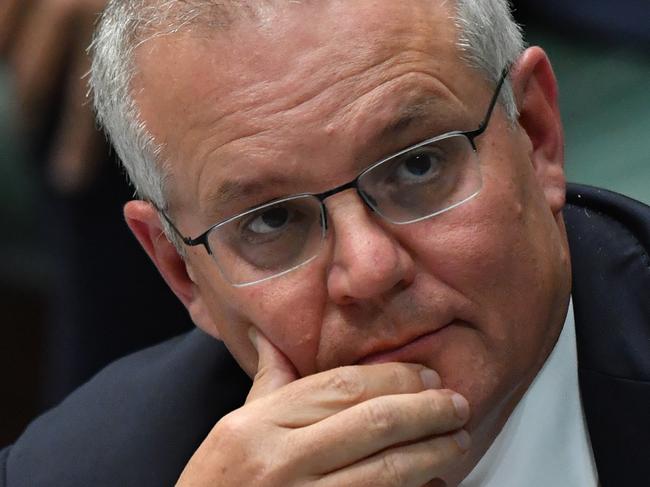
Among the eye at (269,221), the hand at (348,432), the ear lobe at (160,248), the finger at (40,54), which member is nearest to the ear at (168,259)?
the ear lobe at (160,248)

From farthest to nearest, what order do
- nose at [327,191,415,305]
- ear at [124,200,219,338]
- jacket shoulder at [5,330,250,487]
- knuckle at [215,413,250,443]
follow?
jacket shoulder at [5,330,250,487]
ear at [124,200,219,338]
knuckle at [215,413,250,443]
nose at [327,191,415,305]

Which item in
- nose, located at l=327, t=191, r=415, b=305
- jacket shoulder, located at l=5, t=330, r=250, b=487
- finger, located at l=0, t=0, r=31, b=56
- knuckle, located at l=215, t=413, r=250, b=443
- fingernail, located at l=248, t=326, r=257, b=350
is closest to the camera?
nose, located at l=327, t=191, r=415, b=305

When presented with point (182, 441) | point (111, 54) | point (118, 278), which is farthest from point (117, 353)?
point (111, 54)

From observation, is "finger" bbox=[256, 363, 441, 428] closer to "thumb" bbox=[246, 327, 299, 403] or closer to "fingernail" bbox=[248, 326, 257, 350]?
"thumb" bbox=[246, 327, 299, 403]

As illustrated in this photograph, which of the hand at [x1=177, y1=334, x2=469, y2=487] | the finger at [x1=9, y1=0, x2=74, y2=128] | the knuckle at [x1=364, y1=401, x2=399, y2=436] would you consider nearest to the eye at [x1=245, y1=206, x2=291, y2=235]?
the hand at [x1=177, y1=334, x2=469, y2=487]

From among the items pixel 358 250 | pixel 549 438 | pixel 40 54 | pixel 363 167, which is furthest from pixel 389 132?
pixel 40 54

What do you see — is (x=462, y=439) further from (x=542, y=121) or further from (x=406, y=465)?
(x=542, y=121)

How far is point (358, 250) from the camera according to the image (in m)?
2.21

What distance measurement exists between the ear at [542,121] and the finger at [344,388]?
0.43 metres

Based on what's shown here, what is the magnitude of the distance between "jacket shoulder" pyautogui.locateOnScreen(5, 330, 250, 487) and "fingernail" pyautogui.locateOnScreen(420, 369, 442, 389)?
65 centimetres

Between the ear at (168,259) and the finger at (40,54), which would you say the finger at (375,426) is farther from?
the finger at (40,54)

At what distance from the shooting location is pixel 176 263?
266cm

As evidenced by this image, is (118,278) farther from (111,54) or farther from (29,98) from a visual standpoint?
(111,54)

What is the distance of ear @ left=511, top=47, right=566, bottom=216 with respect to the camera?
2457 millimetres
